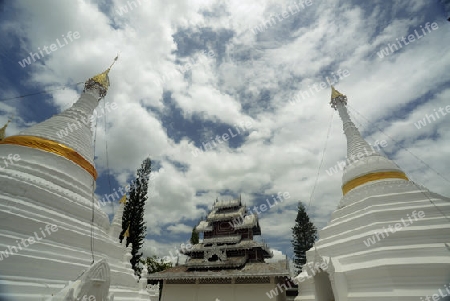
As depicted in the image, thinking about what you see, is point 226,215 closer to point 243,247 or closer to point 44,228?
point 243,247

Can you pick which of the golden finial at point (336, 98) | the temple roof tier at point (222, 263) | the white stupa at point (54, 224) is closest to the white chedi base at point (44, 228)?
the white stupa at point (54, 224)

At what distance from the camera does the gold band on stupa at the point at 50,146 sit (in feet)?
32.4

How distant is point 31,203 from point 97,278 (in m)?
3.91

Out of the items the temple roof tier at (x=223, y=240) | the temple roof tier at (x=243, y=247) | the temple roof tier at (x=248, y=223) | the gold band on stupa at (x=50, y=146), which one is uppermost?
the temple roof tier at (x=248, y=223)

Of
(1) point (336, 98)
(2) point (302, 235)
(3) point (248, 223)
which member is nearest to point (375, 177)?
(1) point (336, 98)

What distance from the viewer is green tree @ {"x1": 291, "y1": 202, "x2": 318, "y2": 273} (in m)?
32.8

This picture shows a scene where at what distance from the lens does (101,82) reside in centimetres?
1639

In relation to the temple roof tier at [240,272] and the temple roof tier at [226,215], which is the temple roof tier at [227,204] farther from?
the temple roof tier at [240,272]

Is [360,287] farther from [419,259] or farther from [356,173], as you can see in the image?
[356,173]

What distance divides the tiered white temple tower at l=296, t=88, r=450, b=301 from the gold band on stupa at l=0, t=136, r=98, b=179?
12426 millimetres

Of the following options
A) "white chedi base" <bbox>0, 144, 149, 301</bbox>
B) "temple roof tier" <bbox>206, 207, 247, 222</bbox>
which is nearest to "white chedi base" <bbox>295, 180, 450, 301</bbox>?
"white chedi base" <bbox>0, 144, 149, 301</bbox>

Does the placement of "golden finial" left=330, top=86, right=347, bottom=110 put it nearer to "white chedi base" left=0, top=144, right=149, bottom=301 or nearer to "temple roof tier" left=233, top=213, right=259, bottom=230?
"temple roof tier" left=233, top=213, right=259, bottom=230

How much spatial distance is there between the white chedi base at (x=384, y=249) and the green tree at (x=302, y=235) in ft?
80.1

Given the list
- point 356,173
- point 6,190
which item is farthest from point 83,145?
point 356,173
